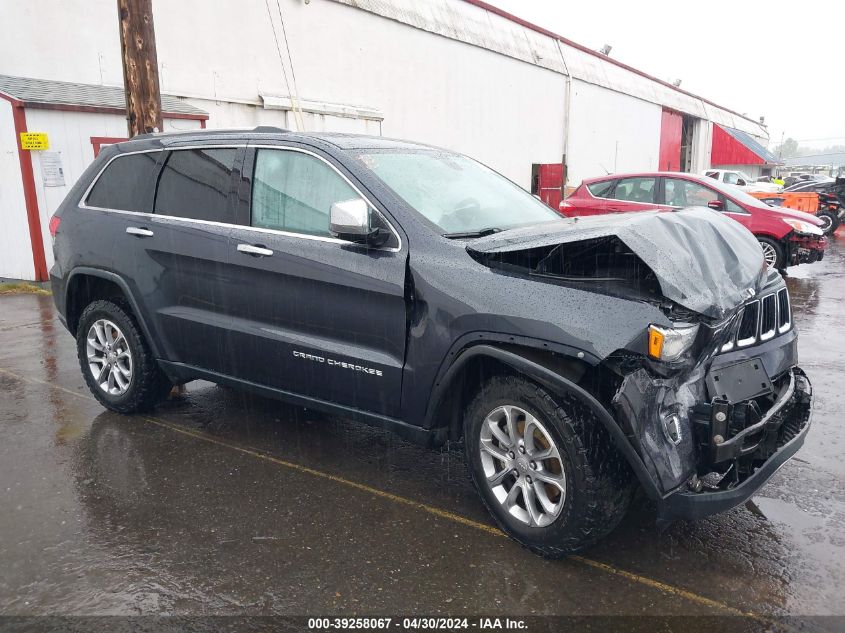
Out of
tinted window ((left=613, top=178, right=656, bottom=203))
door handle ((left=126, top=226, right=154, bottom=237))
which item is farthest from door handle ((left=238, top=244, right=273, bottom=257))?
tinted window ((left=613, top=178, right=656, bottom=203))

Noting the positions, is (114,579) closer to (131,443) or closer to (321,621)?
(321,621)

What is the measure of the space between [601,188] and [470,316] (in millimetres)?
8687

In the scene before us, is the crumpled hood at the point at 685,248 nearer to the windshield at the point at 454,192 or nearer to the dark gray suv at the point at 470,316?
the dark gray suv at the point at 470,316

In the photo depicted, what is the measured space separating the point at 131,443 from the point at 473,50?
58.3 ft

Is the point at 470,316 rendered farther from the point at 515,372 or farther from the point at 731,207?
the point at 731,207

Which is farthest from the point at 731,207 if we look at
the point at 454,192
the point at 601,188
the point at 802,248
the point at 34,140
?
the point at 34,140

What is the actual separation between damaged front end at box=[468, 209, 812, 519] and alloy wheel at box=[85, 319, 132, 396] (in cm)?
276

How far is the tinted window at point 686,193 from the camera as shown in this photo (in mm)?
10281

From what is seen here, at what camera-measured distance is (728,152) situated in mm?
44281

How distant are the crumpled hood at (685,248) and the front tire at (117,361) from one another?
8.35 ft

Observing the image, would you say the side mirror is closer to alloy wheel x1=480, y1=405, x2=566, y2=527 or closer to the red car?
alloy wheel x1=480, y1=405, x2=566, y2=527

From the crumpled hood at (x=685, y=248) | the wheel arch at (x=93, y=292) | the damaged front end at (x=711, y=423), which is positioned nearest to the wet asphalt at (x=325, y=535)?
the damaged front end at (x=711, y=423)

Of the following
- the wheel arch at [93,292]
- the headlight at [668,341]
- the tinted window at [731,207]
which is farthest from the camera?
the tinted window at [731,207]

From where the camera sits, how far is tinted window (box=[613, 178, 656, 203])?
34.8 feet
